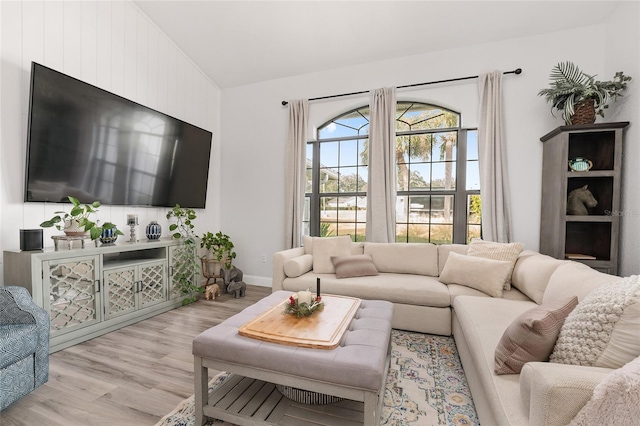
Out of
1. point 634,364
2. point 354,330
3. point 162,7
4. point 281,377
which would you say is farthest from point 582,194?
point 162,7

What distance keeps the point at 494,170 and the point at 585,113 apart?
32.6 inches

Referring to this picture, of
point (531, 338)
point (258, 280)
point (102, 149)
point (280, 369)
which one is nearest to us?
point (531, 338)

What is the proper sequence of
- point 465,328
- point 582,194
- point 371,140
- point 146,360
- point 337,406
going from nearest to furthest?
point 337,406 < point 465,328 < point 146,360 < point 582,194 < point 371,140

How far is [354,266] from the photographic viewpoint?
288 cm

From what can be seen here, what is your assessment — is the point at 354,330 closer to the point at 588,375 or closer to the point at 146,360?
the point at 588,375

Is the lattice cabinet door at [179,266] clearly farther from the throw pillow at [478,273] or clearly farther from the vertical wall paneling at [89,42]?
the throw pillow at [478,273]

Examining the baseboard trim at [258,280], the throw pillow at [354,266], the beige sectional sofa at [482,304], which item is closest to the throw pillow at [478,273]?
the beige sectional sofa at [482,304]

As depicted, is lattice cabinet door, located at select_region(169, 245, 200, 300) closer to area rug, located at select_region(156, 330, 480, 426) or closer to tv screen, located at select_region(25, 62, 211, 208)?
tv screen, located at select_region(25, 62, 211, 208)

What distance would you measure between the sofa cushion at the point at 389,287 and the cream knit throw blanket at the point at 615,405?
5.42 ft

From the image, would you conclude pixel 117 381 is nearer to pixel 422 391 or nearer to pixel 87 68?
pixel 422 391

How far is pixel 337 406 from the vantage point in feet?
4.80

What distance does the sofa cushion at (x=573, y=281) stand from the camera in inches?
53.8

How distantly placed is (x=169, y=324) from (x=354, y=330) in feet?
6.69

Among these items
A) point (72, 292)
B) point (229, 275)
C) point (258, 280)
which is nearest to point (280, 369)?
point (72, 292)
